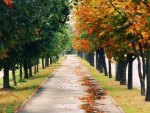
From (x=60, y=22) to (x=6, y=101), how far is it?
11.8 metres

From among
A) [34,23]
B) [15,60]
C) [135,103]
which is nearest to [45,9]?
[34,23]

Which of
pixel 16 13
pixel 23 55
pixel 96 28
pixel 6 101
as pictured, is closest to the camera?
pixel 16 13

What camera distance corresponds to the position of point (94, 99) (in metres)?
23.4

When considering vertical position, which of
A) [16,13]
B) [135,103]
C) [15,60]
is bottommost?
[135,103]

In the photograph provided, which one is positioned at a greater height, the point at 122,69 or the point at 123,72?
the point at 122,69

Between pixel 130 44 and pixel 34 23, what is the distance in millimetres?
7685

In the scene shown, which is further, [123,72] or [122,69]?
[122,69]

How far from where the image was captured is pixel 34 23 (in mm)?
20172

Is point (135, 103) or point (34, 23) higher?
point (34, 23)

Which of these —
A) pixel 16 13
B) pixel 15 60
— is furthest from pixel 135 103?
pixel 15 60

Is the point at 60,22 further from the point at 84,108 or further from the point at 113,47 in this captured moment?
the point at 84,108

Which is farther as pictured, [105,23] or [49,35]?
[49,35]

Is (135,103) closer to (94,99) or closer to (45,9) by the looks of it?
(94,99)

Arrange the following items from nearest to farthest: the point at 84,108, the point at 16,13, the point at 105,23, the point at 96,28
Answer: the point at 16,13, the point at 84,108, the point at 105,23, the point at 96,28
